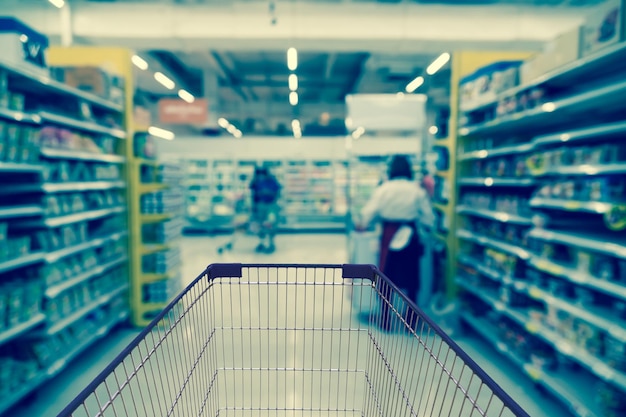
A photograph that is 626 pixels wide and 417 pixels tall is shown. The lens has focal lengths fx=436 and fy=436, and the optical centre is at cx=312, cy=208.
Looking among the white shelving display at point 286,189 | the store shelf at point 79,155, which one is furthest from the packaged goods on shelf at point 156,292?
the white shelving display at point 286,189

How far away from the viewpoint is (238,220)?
374 inches

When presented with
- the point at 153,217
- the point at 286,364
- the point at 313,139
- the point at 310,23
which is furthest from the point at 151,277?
the point at 313,139

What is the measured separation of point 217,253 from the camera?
905cm

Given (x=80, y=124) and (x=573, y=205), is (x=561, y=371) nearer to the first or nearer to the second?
(x=573, y=205)

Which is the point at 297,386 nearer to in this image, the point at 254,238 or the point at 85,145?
the point at 85,145

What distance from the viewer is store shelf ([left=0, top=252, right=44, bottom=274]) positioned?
256cm

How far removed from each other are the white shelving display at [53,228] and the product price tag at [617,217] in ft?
11.1

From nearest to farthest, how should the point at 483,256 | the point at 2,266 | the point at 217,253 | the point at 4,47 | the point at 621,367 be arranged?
the point at 621,367
the point at 2,266
the point at 4,47
the point at 483,256
the point at 217,253

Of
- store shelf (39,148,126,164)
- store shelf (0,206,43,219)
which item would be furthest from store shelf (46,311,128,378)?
store shelf (39,148,126,164)

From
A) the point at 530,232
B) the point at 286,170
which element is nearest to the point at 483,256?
the point at 530,232

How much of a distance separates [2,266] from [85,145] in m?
1.48

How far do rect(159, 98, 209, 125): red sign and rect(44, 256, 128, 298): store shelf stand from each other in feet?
19.5

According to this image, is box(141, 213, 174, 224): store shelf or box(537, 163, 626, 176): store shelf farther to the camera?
box(141, 213, 174, 224): store shelf

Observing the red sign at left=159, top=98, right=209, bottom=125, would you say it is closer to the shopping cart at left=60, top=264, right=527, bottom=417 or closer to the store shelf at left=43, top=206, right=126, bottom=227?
the shopping cart at left=60, top=264, right=527, bottom=417
